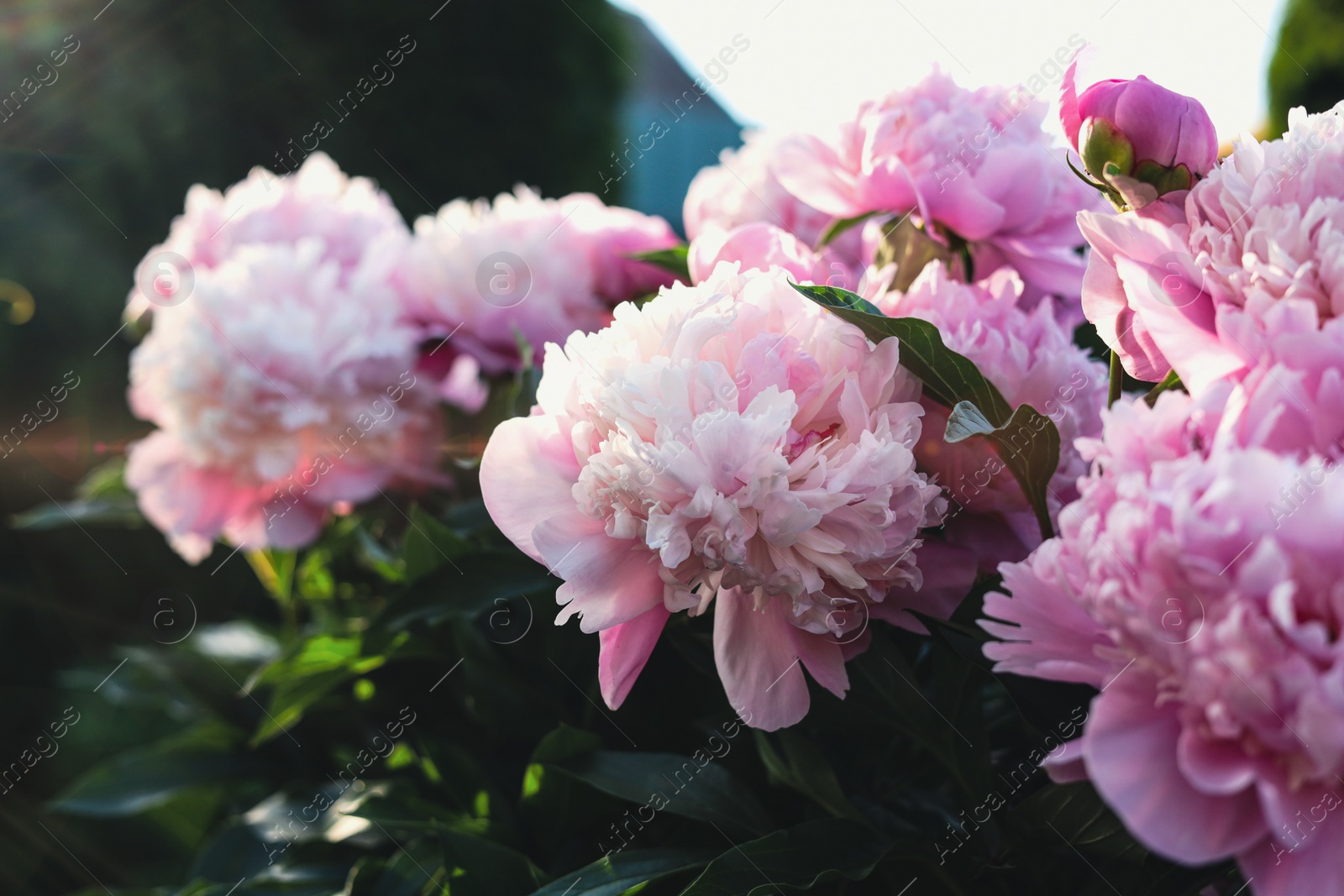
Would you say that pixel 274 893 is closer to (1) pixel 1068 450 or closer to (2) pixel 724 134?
(1) pixel 1068 450

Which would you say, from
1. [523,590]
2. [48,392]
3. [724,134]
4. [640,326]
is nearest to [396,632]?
[523,590]

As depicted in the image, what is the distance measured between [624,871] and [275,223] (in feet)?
2.35

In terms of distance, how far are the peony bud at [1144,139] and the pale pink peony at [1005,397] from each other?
0.09 meters

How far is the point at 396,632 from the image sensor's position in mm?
744

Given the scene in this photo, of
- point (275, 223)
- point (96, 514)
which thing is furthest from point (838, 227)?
point (96, 514)

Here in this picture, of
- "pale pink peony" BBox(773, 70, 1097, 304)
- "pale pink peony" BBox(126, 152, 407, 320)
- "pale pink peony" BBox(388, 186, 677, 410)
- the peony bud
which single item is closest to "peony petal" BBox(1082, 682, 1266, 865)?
the peony bud

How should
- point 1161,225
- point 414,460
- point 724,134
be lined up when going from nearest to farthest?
point 1161,225, point 414,460, point 724,134

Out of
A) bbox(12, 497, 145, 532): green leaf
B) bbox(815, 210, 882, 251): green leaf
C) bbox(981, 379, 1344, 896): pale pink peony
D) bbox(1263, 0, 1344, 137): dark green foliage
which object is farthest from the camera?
bbox(1263, 0, 1344, 137): dark green foliage

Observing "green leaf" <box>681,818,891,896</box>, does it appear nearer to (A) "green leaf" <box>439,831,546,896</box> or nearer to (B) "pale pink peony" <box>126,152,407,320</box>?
(A) "green leaf" <box>439,831,546,896</box>

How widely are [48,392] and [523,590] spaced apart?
1840mm

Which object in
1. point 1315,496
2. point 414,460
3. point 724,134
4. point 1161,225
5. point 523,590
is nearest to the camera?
point 1315,496

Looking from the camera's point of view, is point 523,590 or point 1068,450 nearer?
point 1068,450

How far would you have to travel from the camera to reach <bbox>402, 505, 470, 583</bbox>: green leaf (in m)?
0.73

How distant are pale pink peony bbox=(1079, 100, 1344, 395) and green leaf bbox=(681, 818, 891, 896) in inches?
10.4
